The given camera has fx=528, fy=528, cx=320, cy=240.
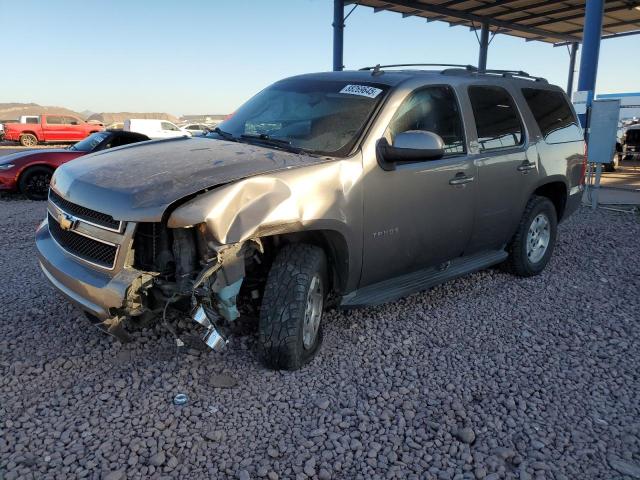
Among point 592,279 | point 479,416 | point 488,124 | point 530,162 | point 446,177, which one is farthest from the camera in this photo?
point 592,279

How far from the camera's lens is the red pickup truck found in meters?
28.0

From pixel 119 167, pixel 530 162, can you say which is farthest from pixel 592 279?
pixel 119 167

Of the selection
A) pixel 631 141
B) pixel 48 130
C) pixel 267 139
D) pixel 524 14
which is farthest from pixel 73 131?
pixel 267 139

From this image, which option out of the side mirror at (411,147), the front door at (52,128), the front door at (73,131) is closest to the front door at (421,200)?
the side mirror at (411,147)

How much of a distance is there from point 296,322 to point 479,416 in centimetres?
114

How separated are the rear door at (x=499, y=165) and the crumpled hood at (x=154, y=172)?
1708 millimetres

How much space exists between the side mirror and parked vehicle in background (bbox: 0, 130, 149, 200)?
22.9 ft

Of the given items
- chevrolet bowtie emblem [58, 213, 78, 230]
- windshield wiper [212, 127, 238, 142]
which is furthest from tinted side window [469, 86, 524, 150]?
chevrolet bowtie emblem [58, 213, 78, 230]

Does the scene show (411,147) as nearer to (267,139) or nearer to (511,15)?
(267,139)

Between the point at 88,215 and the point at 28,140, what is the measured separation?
29443 mm

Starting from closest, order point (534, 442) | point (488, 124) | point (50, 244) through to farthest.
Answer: point (534, 442) → point (50, 244) → point (488, 124)

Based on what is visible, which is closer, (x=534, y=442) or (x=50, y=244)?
(x=534, y=442)

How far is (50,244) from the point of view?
11.3ft

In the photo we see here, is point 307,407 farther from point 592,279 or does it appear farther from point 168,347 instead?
point 592,279
